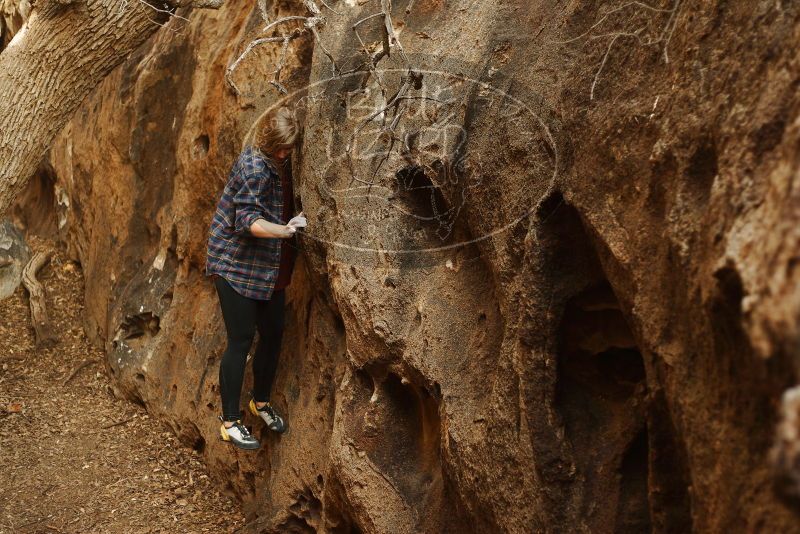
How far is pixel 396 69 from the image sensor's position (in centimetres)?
440

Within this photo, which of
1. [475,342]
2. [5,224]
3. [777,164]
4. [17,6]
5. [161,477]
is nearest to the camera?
[777,164]

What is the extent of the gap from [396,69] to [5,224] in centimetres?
571

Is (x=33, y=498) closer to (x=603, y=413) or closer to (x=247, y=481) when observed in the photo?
(x=247, y=481)

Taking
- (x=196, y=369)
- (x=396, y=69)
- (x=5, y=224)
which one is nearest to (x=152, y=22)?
(x=396, y=69)

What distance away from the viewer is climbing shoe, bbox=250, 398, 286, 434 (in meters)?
5.05

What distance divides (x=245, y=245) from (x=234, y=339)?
0.55 metres

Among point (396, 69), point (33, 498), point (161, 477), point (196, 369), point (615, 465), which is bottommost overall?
point (33, 498)

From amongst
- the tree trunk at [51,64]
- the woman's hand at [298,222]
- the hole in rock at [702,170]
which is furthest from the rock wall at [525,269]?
the tree trunk at [51,64]

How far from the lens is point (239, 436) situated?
509cm

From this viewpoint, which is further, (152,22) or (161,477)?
(161,477)

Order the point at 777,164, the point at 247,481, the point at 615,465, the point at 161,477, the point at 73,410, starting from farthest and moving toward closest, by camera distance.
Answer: the point at 73,410, the point at 161,477, the point at 247,481, the point at 615,465, the point at 777,164

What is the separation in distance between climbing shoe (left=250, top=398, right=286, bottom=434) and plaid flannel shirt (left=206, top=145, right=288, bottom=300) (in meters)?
0.72
